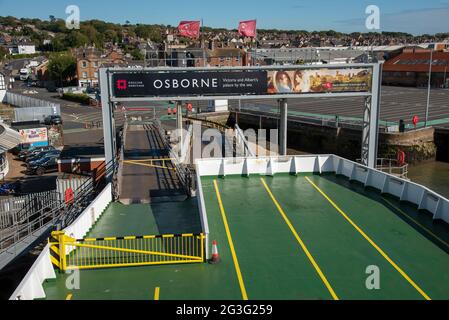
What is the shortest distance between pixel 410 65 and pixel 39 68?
89.2 metres

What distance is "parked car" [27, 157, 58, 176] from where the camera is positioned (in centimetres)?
3228

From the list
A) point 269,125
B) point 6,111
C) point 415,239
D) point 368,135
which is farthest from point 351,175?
point 6,111

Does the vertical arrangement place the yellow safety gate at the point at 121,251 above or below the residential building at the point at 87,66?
below

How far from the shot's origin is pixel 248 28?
2203 centimetres

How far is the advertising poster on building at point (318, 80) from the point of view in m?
18.3

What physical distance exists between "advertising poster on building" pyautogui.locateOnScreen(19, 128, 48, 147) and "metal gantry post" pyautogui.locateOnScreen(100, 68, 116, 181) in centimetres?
2422

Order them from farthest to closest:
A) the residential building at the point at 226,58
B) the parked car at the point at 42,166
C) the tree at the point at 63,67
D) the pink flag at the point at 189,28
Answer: the tree at the point at 63,67
the parked car at the point at 42,166
the residential building at the point at 226,58
the pink flag at the point at 189,28

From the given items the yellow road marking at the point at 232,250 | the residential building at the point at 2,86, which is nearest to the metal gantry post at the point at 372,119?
the yellow road marking at the point at 232,250

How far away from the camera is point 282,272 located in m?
9.79

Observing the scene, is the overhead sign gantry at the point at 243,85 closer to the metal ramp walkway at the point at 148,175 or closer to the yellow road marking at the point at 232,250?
the metal ramp walkway at the point at 148,175

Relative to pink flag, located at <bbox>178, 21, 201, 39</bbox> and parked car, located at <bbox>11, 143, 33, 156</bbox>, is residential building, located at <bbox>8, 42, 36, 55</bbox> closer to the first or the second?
parked car, located at <bbox>11, 143, 33, 156</bbox>

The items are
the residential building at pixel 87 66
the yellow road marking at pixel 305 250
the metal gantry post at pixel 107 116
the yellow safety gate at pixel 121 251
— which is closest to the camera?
the yellow road marking at pixel 305 250

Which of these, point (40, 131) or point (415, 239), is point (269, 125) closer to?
point (40, 131)

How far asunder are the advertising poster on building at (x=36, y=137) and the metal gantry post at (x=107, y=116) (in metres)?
24.2
